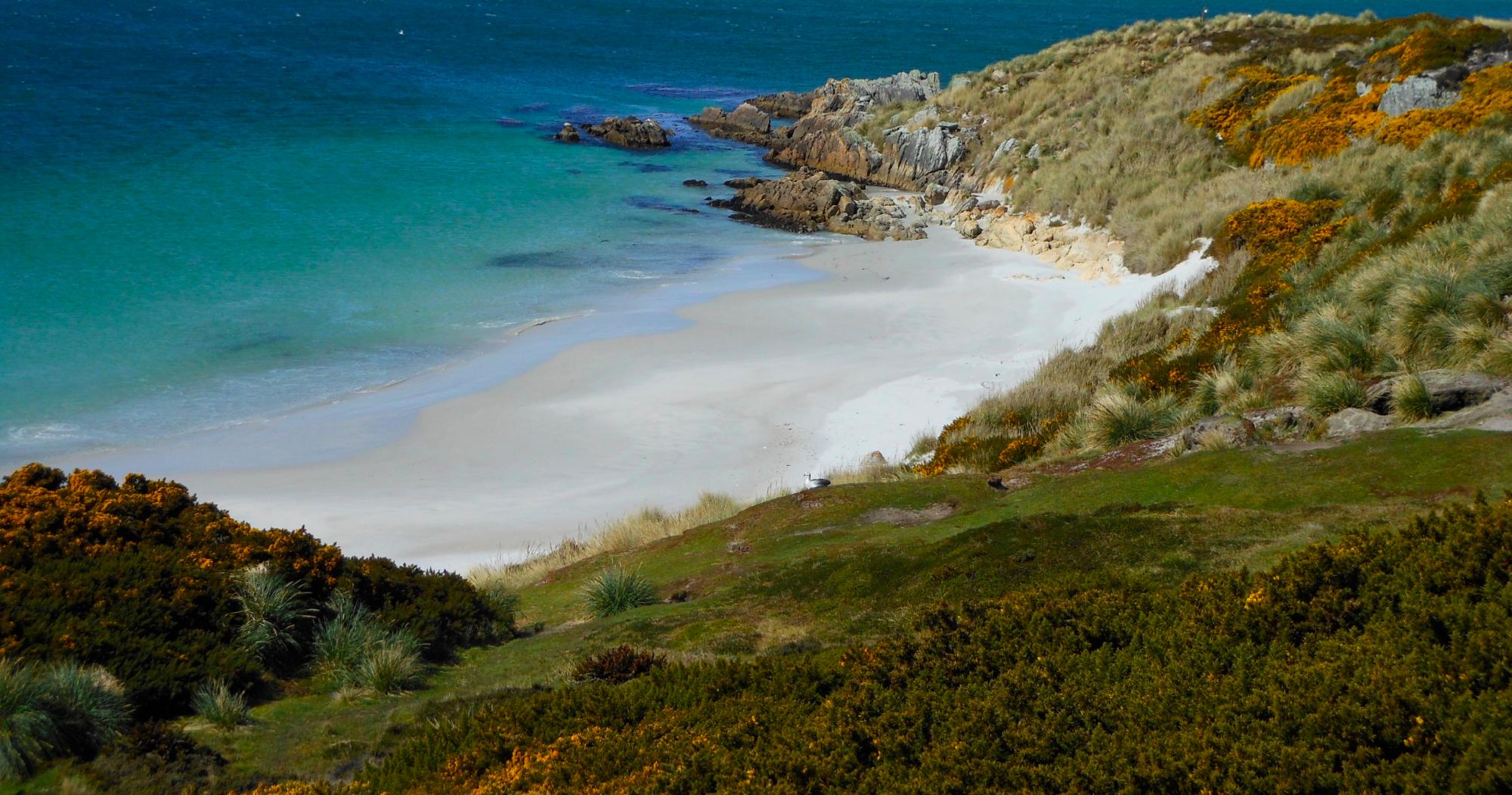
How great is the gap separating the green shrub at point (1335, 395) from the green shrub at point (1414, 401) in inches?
26.9

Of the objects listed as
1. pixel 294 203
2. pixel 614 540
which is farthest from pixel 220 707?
pixel 294 203

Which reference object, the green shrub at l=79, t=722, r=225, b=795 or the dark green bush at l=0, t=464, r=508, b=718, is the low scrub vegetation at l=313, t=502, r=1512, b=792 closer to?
the green shrub at l=79, t=722, r=225, b=795

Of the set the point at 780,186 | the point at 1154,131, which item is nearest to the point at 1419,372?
the point at 1154,131

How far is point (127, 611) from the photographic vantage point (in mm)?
6977

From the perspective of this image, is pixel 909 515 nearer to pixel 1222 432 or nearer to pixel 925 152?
pixel 1222 432

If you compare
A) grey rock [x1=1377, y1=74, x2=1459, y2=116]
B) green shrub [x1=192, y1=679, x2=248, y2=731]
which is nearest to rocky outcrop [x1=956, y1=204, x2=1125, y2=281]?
grey rock [x1=1377, y1=74, x2=1459, y2=116]

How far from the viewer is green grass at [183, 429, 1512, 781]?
21.9 feet

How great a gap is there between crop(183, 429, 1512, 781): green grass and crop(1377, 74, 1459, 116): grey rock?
1920cm

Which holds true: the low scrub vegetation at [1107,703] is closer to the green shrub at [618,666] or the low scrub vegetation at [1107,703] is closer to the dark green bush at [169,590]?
the green shrub at [618,666]

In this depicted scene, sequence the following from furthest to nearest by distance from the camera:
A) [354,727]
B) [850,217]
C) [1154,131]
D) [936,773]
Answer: [850,217] < [1154,131] < [354,727] < [936,773]

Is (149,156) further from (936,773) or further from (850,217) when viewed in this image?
(936,773)

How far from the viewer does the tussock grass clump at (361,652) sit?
7246 millimetres

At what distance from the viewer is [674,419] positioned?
727 inches

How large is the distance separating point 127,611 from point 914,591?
222 inches
